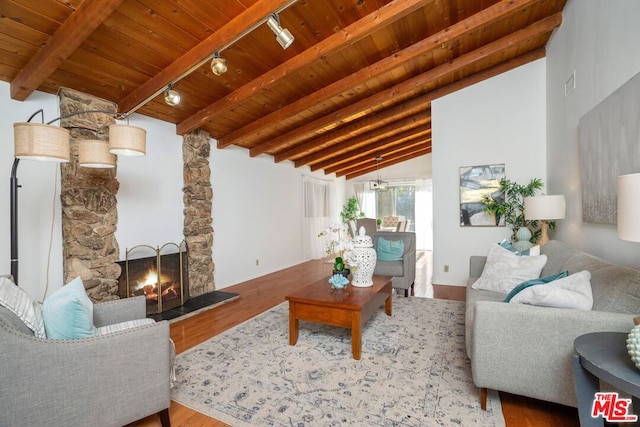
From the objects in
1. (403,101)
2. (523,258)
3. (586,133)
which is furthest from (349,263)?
(403,101)

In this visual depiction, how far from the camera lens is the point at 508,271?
2.62 meters

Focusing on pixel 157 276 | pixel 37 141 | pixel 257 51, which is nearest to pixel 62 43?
pixel 37 141

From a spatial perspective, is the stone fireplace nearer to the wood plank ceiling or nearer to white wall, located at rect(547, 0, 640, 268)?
the wood plank ceiling

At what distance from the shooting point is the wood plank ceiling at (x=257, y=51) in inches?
85.7

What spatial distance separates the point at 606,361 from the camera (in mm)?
1148

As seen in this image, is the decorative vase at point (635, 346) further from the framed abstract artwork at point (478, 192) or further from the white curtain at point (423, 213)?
the white curtain at point (423, 213)

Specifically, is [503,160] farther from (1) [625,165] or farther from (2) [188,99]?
(2) [188,99]

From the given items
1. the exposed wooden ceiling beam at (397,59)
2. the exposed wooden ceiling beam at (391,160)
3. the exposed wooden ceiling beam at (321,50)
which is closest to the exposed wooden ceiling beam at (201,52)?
the exposed wooden ceiling beam at (321,50)

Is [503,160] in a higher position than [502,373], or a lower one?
higher

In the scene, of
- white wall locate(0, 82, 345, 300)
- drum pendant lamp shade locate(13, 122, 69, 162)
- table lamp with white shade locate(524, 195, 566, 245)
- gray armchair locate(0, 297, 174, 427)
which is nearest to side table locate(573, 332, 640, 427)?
gray armchair locate(0, 297, 174, 427)

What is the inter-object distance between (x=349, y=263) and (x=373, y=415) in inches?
53.3

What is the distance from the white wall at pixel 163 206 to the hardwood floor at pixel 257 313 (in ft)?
1.65

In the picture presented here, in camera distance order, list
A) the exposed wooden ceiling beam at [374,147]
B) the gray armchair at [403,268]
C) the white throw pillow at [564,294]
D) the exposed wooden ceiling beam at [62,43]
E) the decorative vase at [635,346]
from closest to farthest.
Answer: the decorative vase at [635,346] → the white throw pillow at [564,294] → the exposed wooden ceiling beam at [62,43] → the gray armchair at [403,268] → the exposed wooden ceiling beam at [374,147]

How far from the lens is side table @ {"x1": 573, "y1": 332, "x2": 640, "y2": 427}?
1.11m
